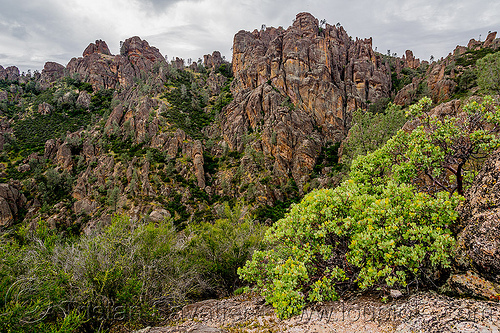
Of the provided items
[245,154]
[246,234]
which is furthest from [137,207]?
[246,234]

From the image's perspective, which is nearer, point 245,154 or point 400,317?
point 400,317

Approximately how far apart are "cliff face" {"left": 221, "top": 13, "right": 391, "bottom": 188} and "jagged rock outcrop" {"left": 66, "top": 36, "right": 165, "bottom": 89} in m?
65.4

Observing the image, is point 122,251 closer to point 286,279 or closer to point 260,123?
point 286,279

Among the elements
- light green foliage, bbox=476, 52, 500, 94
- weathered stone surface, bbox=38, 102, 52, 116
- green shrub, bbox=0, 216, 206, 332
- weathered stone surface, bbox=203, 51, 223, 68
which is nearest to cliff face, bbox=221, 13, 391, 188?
light green foliage, bbox=476, 52, 500, 94

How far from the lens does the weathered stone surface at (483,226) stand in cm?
528

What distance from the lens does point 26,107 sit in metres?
105

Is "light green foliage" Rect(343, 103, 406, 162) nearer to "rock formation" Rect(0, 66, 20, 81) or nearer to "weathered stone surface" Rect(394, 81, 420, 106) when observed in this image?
"weathered stone surface" Rect(394, 81, 420, 106)

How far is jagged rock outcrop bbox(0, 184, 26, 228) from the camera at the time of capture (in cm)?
5534

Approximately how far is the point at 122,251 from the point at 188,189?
5085 centimetres

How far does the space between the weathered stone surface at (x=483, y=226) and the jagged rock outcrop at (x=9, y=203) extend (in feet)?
270

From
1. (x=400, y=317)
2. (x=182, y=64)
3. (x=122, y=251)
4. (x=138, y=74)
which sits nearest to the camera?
(x=400, y=317)

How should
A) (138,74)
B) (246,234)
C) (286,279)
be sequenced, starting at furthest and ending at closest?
(138,74) < (246,234) < (286,279)

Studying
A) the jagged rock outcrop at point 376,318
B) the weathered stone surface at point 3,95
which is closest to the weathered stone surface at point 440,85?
the jagged rock outcrop at point 376,318

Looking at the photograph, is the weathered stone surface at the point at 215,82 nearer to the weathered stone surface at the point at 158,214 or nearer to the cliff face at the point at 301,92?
the cliff face at the point at 301,92
